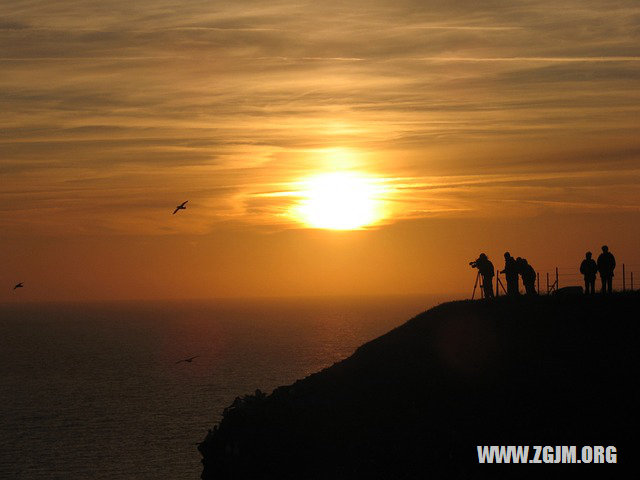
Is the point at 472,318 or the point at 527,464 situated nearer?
the point at 527,464

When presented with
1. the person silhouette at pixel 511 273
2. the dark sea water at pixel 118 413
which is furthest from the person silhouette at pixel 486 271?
the dark sea water at pixel 118 413

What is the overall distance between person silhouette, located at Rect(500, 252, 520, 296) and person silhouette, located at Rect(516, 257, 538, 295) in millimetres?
408

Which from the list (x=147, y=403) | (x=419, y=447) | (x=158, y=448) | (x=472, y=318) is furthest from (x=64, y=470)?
(x=419, y=447)

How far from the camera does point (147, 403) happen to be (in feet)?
452

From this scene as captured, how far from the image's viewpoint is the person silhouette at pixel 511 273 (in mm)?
53406

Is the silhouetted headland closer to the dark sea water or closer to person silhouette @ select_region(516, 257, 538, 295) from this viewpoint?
person silhouette @ select_region(516, 257, 538, 295)

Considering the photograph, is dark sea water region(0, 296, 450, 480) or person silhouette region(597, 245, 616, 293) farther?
dark sea water region(0, 296, 450, 480)

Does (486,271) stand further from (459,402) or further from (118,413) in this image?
(118,413)

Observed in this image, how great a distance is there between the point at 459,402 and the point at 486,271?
13228 millimetres

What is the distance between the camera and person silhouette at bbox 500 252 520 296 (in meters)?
53.4

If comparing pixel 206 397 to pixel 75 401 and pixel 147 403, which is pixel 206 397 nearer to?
pixel 147 403

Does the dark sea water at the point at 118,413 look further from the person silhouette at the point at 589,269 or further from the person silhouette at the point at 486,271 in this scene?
the person silhouette at the point at 589,269

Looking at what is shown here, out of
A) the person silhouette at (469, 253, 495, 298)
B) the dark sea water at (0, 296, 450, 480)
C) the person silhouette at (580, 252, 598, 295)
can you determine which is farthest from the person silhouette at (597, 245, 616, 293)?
the dark sea water at (0, 296, 450, 480)

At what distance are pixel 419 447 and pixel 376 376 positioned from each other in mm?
10295
